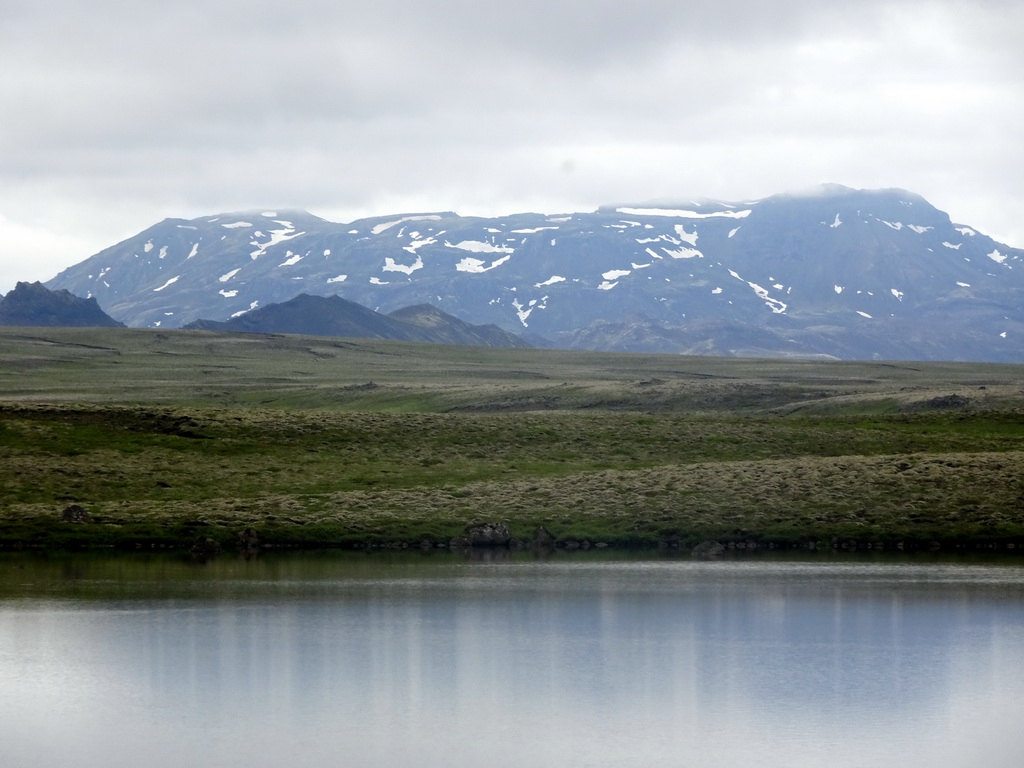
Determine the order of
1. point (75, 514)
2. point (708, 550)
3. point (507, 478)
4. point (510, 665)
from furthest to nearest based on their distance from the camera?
1. point (507, 478)
2. point (75, 514)
3. point (708, 550)
4. point (510, 665)

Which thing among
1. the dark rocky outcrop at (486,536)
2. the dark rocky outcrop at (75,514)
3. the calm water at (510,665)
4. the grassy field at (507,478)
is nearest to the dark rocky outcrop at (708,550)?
the grassy field at (507,478)

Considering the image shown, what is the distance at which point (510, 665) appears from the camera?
101 feet

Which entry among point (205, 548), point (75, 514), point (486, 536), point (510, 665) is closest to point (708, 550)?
point (486, 536)

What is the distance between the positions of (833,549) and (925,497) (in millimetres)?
7058

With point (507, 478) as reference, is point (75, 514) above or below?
below

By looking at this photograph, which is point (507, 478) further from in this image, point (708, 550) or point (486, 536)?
point (708, 550)

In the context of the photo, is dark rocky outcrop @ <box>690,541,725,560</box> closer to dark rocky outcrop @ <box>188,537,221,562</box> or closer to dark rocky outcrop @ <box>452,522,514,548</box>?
dark rocky outcrop @ <box>452,522,514,548</box>

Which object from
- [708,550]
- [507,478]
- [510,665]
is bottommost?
[708,550]

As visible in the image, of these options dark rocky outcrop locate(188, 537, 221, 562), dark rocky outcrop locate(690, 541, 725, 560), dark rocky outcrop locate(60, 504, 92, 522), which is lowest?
dark rocky outcrop locate(690, 541, 725, 560)

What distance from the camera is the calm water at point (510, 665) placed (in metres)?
23.9

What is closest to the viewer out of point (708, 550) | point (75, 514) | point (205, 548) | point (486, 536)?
point (205, 548)

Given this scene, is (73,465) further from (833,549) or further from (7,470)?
(833,549)

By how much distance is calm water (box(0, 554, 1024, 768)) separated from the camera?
23859mm

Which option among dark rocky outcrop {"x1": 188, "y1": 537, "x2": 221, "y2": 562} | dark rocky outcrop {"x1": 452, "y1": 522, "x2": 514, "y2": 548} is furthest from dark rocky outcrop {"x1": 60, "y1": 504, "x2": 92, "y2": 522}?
dark rocky outcrop {"x1": 452, "y1": 522, "x2": 514, "y2": 548}
